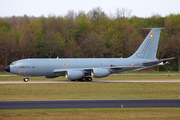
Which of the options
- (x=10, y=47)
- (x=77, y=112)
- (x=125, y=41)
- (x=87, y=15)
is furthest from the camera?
(x=87, y=15)

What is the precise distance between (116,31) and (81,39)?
42.5 feet

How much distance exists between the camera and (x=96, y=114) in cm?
1534

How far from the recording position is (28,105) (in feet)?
59.4

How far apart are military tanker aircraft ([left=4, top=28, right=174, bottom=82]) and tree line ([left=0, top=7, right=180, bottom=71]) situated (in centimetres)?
3532

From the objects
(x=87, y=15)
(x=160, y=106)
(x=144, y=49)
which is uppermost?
(x=87, y=15)

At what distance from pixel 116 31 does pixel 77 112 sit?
250ft

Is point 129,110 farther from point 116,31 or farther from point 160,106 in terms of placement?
point 116,31

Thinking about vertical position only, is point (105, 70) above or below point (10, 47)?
below

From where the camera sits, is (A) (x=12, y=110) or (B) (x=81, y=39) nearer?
(A) (x=12, y=110)

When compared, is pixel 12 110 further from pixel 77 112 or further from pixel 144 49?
pixel 144 49

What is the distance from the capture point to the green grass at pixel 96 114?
14.6m

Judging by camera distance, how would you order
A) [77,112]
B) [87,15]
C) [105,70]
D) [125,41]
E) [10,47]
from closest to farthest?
[77,112], [105,70], [10,47], [125,41], [87,15]

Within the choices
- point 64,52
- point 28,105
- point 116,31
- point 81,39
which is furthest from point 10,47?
point 28,105

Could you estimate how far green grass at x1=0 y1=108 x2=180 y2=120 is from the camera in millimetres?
14609
